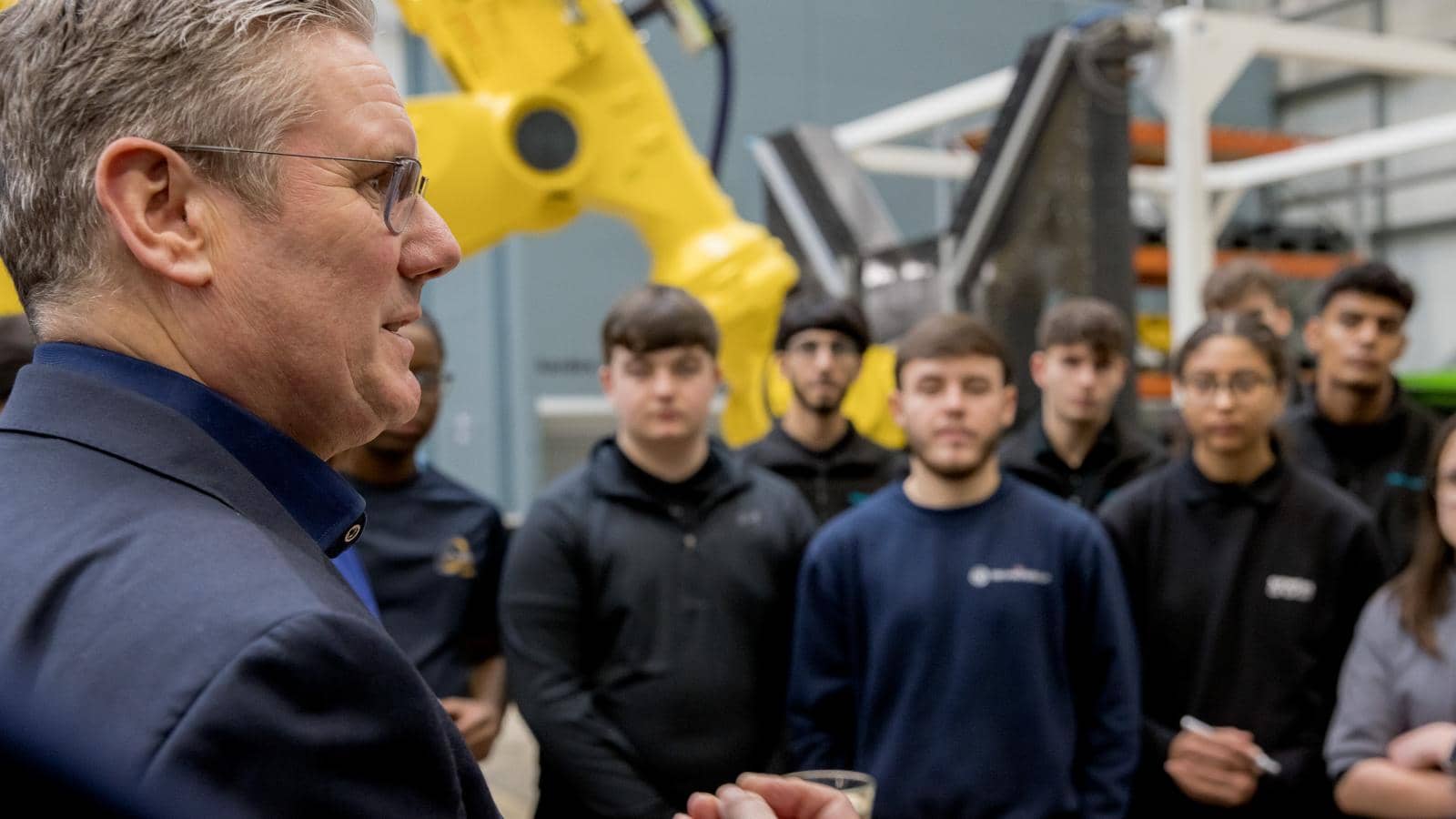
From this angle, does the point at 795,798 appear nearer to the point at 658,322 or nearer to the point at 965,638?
the point at 965,638

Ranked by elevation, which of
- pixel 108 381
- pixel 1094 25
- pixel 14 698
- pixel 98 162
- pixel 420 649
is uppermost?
pixel 1094 25

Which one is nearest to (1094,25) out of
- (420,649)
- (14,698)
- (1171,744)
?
(1171,744)

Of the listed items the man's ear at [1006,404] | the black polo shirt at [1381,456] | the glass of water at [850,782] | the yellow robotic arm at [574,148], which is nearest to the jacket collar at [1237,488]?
the black polo shirt at [1381,456]

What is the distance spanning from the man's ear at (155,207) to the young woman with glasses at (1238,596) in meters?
2.22

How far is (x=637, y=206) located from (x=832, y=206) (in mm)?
2406

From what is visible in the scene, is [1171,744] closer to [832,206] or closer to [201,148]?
[201,148]

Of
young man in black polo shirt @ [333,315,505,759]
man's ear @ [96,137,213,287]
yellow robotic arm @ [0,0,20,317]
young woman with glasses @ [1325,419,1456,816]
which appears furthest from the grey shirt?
yellow robotic arm @ [0,0,20,317]

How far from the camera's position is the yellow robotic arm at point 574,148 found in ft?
9.05

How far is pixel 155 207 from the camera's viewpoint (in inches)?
32.9

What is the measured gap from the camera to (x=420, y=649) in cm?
261

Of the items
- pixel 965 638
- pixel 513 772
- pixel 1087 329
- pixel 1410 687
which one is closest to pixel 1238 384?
pixel 1087 329

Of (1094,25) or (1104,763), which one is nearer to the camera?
(1104,763)

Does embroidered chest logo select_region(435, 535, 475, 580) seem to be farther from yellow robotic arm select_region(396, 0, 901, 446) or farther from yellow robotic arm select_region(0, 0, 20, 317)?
yellow robotic arm select_region(0, 0, 20, 317)

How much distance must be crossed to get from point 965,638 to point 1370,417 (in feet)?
4.84
